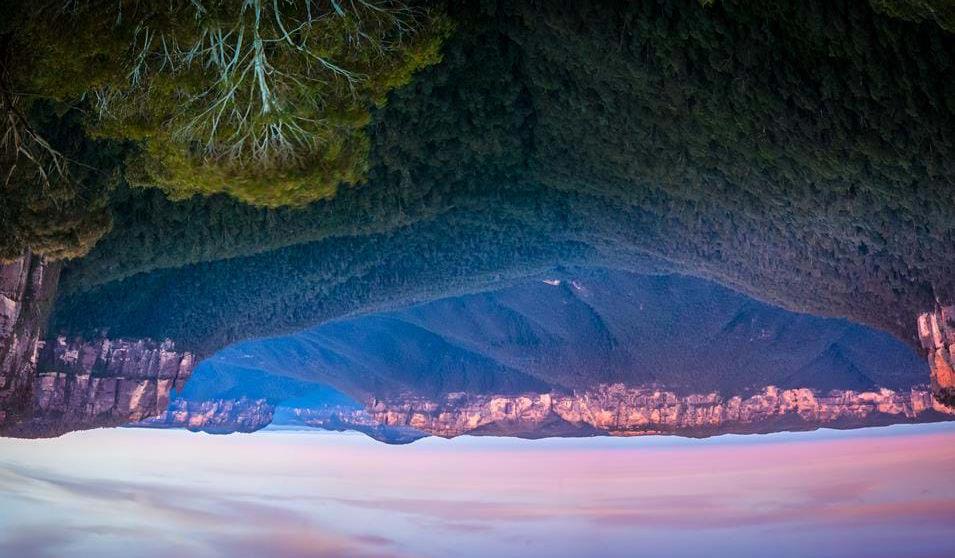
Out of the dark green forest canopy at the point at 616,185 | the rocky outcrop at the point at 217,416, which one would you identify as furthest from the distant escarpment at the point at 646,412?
the dark green forest canopy at the point at 616,185

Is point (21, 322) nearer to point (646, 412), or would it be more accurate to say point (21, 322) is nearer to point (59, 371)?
point (59, 371)

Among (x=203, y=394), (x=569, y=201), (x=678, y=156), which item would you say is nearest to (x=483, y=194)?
(x=569, y=201)

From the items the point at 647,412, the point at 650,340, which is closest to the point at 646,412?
the point at 647,412

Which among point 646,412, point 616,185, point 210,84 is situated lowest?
point 210,84

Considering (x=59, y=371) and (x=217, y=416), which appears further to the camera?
(x=217, y=416)

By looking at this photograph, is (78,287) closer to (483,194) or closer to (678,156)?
(483,194)

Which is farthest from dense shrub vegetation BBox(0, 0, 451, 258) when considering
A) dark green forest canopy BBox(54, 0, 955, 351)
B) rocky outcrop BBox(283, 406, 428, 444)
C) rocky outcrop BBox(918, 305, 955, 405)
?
rocky outcrop BBox(283, 406, 428, 444)
